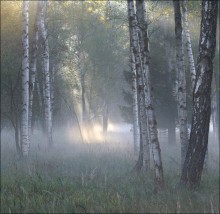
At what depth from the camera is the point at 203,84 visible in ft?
28.6

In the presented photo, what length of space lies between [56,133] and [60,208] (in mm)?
31331

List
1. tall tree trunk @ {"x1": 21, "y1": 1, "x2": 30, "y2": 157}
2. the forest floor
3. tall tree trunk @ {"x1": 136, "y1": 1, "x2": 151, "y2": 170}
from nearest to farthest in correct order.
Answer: the forest floor, tall tree trunk @ {"x1": 136, "y1": 1, "x2": 151, "y2": 170}, tall tree trunk @ {"x1": 21, "y1": 1, "x2": 30, "y2": 157}

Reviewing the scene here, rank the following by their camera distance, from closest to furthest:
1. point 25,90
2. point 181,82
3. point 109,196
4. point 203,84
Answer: point 109,196, point 203,84, point 181,82, point 25,90

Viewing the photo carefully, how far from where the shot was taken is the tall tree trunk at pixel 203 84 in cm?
866

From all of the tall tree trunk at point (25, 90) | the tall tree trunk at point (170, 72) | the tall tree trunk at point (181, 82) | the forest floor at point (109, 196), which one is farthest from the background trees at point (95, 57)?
the forest floor at point (109, 196)

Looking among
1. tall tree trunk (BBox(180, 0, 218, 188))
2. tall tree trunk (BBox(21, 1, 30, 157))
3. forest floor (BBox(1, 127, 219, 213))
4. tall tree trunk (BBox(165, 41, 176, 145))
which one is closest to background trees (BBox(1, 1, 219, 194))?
tall tree trunk (BBox(165, 41, 176, 145))

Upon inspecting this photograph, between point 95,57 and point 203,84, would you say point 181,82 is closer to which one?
point 203,84

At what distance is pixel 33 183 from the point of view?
8.74 m

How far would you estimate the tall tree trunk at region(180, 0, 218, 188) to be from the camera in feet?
28.4

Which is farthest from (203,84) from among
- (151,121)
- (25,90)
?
(25,90)

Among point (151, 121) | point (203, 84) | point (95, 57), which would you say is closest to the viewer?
point (203, 84)

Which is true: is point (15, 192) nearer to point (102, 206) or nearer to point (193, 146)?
point (102, 206)

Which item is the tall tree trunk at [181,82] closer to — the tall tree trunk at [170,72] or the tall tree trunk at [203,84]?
the tall tree trunk at [203,84]

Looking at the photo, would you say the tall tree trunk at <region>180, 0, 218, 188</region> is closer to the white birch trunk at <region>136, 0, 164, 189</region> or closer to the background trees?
the white birch trunk at <region>136, 0, 164, 189</region>
